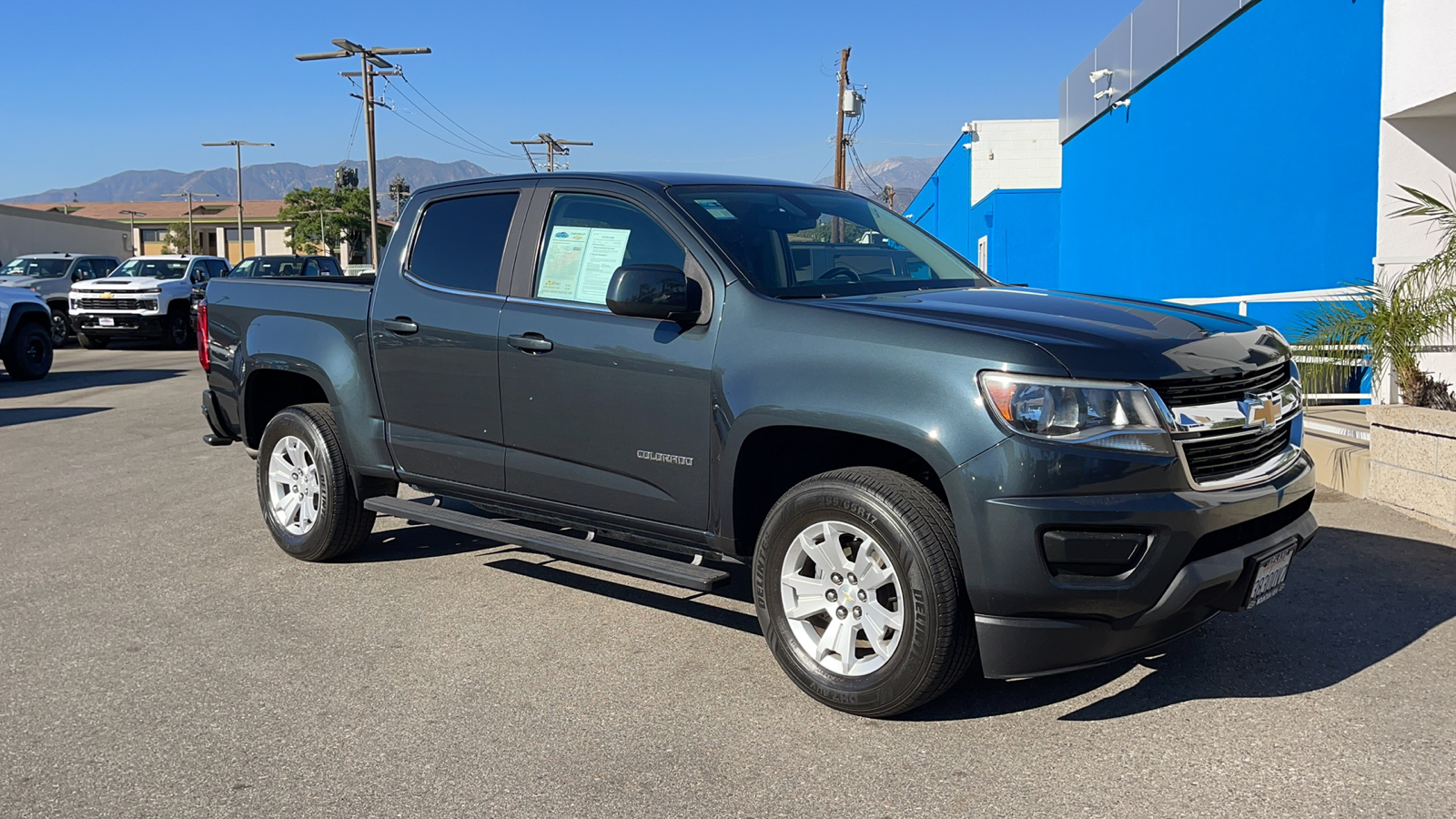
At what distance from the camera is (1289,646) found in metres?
4.67

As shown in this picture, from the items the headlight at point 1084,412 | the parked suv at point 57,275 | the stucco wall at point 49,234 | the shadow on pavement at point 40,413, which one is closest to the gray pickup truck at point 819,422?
the headlight at point 1084,412

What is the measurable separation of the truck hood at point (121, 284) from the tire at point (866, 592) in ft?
74.6

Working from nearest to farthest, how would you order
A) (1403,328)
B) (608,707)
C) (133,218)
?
(608,707)
(1403,328)
(133,218)

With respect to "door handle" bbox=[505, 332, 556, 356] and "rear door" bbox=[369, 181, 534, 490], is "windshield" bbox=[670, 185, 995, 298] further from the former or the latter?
"rear door" bbox=[369, 181, 534, 490]

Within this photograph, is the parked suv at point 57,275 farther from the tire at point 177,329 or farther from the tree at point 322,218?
the tree at point 322,218

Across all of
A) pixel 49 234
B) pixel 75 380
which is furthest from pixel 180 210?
pixel 75 380

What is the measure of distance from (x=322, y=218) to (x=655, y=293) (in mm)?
93648

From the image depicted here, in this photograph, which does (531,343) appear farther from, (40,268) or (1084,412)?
(40,268)

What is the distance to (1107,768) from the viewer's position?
11.9ft

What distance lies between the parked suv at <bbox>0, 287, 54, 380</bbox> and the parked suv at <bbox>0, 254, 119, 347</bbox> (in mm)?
7584

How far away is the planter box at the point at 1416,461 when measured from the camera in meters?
6.38

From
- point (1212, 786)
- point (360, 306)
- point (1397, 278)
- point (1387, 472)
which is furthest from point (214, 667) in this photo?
point (1397, 278)

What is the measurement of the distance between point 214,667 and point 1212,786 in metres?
3.60

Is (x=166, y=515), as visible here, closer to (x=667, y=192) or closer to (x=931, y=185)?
(x=667, y=192)
